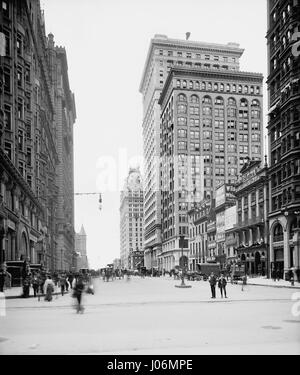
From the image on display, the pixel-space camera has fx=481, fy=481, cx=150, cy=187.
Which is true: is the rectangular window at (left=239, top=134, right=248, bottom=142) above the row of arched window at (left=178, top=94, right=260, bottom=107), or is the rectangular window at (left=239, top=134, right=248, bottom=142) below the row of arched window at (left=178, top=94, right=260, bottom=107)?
below

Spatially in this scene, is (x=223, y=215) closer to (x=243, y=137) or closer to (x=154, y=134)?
(x=243, y=137)

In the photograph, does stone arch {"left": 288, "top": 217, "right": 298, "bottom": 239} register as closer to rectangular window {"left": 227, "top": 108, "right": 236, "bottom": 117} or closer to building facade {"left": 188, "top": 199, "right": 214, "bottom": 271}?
building facade {"left": 188, "top": 199, "right": 214, "bottom": 271}

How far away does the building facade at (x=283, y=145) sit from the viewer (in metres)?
58.2

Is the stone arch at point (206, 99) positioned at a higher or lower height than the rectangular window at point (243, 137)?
higher

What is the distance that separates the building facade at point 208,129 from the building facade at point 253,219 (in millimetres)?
43885

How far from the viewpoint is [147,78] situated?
176m

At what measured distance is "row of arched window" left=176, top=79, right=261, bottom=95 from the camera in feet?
428

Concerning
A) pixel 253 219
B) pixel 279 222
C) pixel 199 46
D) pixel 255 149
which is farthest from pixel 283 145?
pixel 255 149

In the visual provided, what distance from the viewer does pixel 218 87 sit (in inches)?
5231

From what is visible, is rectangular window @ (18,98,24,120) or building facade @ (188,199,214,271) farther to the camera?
building facade @ (188,199,214,271)

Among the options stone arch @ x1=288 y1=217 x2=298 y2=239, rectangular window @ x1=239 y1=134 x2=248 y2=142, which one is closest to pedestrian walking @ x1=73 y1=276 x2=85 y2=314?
stone arch @ x1=288 y1=217 x2=298 y2=239

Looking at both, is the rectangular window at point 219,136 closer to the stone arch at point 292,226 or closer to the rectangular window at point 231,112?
the rectangular window at point 231,112

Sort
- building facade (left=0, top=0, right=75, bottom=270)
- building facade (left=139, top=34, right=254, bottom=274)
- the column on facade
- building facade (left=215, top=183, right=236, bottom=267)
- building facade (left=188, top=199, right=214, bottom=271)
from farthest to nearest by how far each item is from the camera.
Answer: building facade (left=139, top=34, right=254, bottom=274), building facade (left=188, top=199, right=214, bottom=271), building facade (left=215, top=183, right=236, bottom=267), the column on facade, building facade (left=0, top=0, right=75, bottom=270)

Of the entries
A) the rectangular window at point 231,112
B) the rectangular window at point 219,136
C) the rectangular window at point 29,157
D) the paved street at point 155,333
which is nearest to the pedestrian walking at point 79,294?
the paved street at point 155,333
